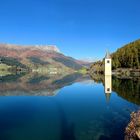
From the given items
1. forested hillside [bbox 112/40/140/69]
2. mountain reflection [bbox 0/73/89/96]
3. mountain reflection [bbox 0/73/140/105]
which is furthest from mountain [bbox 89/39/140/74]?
mountain reflection [bbox 0/73/89/96]

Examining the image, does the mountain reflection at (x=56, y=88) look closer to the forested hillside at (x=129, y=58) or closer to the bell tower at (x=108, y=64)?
the forested hillside at (x=129, y=58)

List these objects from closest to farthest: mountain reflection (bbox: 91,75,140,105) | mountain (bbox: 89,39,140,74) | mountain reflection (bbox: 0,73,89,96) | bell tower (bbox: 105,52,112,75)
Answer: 1. mountain reflection (bbox: 91,75,140,105)
2. mountain reflection (bbox: 0,73,89,96)
3. mountain (bbox: 89,39,140,74)
4. bell tower (bbox: 105,52,112,75)

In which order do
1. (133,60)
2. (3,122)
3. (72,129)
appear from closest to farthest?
1. (72,129)
2. (3,122)
3. (133,60)

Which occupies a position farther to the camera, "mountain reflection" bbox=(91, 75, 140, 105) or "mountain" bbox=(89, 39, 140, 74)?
"mountain" bbox=(89, 39, 140, 74)

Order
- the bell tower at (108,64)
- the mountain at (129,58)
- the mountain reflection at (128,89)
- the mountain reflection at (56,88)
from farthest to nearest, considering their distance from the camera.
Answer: the bell tower at (108,64) → the mountain at (129,58) → the mountain reflection at (56,88) → the mountain reflection at (128,89)

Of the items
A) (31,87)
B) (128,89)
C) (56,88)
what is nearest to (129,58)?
(56,88)

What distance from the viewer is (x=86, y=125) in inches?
1008

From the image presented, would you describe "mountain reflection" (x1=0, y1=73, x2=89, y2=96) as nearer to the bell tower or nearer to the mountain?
the bell tower

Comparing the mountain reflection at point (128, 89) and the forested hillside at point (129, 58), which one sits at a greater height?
the forested hillside at point (129, 58)

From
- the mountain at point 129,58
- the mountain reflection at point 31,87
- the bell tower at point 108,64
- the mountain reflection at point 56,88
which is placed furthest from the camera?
the bell tower at point 108,64

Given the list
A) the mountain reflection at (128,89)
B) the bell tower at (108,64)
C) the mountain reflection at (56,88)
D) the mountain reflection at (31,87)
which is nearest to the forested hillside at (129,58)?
the bell tower at (108,64)

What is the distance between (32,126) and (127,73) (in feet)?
384

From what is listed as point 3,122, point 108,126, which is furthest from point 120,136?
point 3,122

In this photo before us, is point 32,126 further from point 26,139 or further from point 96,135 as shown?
point 96,135
